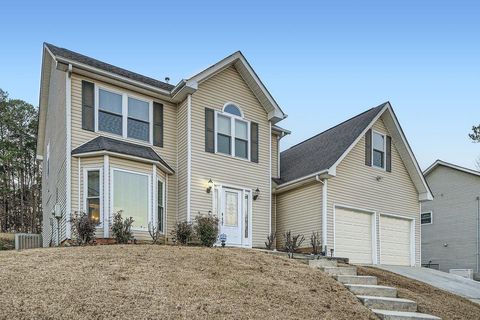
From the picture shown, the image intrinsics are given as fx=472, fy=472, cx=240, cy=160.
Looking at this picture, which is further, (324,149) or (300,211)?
(324,149)

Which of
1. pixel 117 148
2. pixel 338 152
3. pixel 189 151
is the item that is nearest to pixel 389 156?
pixel 338 152

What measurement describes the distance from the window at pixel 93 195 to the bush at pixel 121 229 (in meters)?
0.54

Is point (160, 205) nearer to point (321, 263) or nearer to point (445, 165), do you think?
point (321, 263)

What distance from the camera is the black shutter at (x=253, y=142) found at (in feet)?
52.5

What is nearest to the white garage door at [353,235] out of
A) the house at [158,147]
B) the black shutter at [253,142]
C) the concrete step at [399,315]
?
the house at [158,147]

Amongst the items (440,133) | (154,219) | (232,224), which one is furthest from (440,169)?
(154,219)

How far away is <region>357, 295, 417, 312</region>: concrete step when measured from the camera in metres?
8.42

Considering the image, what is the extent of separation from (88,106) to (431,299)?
10143 millimetres

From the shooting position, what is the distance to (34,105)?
3288 cm

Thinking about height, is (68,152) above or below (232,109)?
below

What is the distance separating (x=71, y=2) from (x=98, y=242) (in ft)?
26.3

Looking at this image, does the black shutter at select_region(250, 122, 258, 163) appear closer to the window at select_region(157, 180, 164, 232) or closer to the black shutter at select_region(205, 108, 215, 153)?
the black shutter at select_region(205, 108, 215, 153)

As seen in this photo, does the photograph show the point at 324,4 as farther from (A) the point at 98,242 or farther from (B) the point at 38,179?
(B) the point at 38,179

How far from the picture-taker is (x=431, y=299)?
32.2 feet
